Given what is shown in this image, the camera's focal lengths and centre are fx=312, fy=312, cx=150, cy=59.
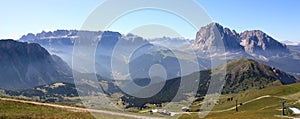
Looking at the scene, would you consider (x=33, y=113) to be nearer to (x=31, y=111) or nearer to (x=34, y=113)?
(x=34, y=113)

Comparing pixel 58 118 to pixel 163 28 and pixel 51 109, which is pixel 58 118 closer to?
pixel 51 109

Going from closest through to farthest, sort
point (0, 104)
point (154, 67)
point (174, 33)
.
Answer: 1. point (174, 33)
2. point (154, 67)
3. point (0, 104)

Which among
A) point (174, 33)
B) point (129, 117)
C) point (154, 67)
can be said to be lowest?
point (129, 117)

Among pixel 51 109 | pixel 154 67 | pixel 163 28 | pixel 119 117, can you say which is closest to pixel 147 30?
pixel 163 28

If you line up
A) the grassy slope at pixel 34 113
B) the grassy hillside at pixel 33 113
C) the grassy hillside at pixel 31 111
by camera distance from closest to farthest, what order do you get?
1. the grassy hillside at pixel 33 113
2. the grassy slope at pixel 34 113
3. the grassy hillside at pixel 31 111

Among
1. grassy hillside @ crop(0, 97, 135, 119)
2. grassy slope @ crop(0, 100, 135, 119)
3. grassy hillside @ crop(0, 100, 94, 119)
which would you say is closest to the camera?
grassy hillside @ crop(0, 97, 135, 119)

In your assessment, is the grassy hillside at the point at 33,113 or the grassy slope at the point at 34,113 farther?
the grassy slope at the point at 34,113

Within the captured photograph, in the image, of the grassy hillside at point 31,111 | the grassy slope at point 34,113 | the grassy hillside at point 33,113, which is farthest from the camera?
the grassy hillside at point 31,111

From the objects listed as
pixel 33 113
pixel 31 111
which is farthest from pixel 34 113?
pixel 31 111

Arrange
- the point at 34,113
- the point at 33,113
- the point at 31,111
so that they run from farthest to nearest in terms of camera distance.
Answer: the point at 31,111, the point at 34,113, the point at 33,113

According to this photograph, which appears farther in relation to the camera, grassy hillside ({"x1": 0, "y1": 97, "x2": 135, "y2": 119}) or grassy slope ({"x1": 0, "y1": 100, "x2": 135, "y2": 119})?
grassy slope ({"x1": 0, "y1": 100, "x2": 135, "y2": 119})

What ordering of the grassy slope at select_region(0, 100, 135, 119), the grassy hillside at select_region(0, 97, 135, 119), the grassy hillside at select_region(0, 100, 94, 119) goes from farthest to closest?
the grassy hillside at select_region(0, 100, 94, 119), the grassy slope at select_region(0, 100, 135, 119), the grassy hillside at select_region(0, 97, 135, 119)
